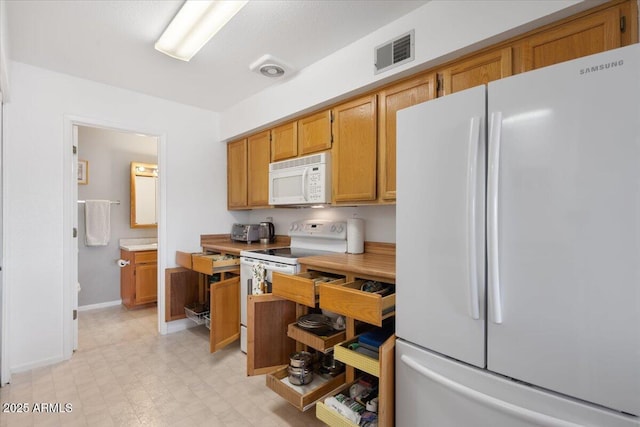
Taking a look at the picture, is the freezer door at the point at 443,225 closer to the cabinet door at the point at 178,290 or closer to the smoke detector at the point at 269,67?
the smoke detector at the point at 269,67

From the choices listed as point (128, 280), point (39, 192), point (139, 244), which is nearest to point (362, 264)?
point (39, 192)

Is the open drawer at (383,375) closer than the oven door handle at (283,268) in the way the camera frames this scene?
Yes

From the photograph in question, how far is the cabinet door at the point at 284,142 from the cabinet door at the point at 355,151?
19.2 inches

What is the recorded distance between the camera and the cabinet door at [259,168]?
3.01 metres

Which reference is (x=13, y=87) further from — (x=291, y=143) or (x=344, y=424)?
(x=344, y=424)

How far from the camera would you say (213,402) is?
193 centimetres

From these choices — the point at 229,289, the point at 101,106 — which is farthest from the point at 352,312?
the point at 101,106

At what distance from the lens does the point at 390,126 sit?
1.97 meters

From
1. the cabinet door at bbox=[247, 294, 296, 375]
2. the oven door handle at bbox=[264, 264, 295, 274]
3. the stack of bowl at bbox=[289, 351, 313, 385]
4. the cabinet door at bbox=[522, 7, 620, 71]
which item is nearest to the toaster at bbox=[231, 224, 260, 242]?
the oven door handle at bbox=[264, 264, 295, 274]

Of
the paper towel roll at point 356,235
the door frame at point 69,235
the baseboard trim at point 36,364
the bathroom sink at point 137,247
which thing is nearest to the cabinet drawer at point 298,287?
the paper towel roll at point 356,235

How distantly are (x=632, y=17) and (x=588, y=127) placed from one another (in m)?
0.77

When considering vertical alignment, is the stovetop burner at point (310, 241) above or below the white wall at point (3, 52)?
below

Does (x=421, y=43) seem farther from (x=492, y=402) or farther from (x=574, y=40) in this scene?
(x=492, y=402)

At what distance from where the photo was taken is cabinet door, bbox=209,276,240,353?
2387 millimetres
